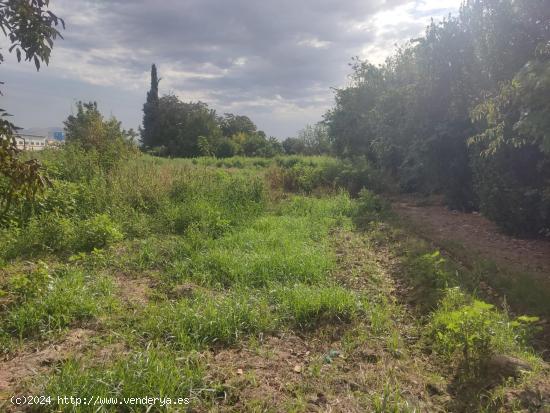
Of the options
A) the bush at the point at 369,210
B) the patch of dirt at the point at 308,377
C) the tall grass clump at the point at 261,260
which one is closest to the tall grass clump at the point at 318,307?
the patch of dirt at the point at 308,377

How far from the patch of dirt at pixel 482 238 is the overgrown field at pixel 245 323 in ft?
3.47

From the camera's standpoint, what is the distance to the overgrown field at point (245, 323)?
2635mm

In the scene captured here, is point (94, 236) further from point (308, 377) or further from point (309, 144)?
point (309, 144)

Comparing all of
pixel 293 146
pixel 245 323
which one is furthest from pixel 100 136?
pixel 293 146

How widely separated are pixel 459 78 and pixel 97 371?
10.3 meters

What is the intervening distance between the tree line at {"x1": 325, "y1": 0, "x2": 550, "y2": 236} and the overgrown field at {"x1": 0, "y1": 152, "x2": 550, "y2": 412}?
2.10m

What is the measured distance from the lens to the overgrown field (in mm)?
2635

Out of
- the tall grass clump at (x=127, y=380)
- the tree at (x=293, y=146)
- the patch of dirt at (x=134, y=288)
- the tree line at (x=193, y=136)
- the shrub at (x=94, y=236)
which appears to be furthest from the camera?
the tree at (x=293, y=146)

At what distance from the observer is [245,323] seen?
11.5 ft

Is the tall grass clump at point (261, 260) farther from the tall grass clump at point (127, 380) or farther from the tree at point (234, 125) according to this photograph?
the tree at point (234, 125)

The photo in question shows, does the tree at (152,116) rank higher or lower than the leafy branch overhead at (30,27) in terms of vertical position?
higher

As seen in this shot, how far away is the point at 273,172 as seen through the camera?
13.9 metres

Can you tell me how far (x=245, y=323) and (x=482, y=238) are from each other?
5.49m

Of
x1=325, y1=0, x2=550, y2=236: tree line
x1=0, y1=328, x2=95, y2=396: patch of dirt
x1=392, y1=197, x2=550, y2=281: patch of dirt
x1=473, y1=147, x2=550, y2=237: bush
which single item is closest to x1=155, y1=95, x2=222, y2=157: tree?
x1=325, y1=0, x2=550, y2=236: tree line
